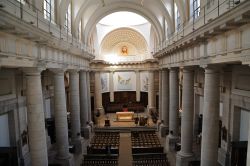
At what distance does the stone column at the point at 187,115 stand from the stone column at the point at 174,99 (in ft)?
10.7

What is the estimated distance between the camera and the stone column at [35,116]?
29.1ft

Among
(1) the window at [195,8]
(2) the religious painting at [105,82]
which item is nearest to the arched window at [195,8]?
(1) the window at [195,8]

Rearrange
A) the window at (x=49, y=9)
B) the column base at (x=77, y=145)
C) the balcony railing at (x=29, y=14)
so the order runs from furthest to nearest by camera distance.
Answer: the column base at (x=77, y=145)
the window at (x=49, y=9)
the balcony railing at (x=29, y=14)

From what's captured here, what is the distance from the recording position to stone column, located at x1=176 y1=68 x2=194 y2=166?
39.8 ft

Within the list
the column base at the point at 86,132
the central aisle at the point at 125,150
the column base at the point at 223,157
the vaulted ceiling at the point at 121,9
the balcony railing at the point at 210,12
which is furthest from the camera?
the column base at the point at 86,132

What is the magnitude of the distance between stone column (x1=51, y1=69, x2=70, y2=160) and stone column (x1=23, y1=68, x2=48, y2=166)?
10.5 ft

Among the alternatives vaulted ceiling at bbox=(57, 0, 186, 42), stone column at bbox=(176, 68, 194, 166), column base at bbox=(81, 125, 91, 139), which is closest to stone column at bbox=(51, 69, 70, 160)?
vaulted ceiling at bbox=(57, 0, 186, 42)

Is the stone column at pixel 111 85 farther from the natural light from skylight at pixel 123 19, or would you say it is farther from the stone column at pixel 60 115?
the stone column at pixel 60 115

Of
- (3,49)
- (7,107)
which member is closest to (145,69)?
(7,107)

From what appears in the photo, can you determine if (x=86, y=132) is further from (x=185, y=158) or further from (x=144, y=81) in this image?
(x=144, y=81)

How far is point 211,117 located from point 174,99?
22.4 feet

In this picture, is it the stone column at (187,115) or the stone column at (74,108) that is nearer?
the stone column at (187,115)

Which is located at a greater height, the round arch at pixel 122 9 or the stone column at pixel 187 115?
the round arch at pixel 122 9

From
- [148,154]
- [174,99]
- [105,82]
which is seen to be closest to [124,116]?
[105,82]
